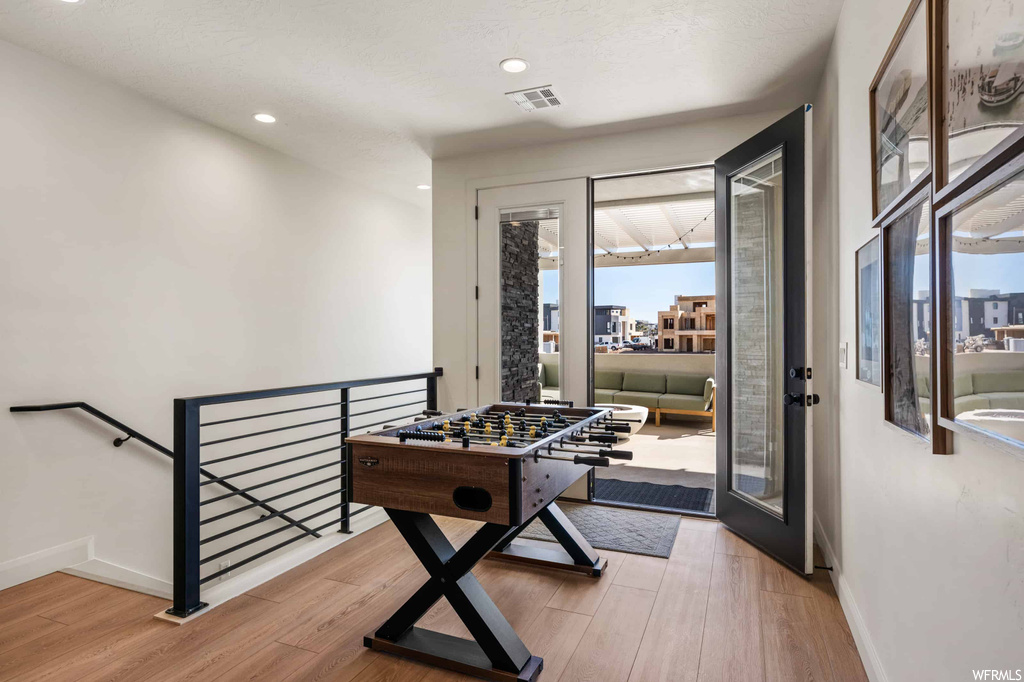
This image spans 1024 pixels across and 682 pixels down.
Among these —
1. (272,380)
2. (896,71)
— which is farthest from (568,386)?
(896,71)

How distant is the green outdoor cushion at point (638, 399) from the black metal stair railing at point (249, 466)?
3054 millimetres

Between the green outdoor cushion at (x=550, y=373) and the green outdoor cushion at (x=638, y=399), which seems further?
the green outdoor cushion at (x=638, y=399)

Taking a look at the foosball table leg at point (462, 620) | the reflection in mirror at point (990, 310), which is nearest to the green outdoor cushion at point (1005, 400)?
the reflection in mirror at point (990, 310)

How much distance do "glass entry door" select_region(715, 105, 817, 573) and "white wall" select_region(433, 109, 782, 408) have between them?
0.43 m

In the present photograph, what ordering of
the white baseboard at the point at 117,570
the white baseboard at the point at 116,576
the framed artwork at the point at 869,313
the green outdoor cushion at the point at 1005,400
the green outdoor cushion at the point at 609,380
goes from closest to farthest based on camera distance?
the green outdoor cushion at the point at 1005,400 < the framed artwork at the point at 869,313 < the white baseboard at the point at 117,570 < the white baseboard at the point at 116,576 < the green outdoor cushion at the point at 609,380

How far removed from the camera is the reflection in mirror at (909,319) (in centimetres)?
128

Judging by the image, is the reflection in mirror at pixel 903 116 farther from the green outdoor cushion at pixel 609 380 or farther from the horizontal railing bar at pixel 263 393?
the green outdoor cushion at pixel 609 380

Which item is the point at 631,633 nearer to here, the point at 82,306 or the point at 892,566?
the point at 892,566

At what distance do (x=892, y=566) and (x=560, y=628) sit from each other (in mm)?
1224

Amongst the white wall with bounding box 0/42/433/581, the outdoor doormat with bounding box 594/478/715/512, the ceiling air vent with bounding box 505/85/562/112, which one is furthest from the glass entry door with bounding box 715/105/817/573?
the white wall with bounding box 0/42/433/581

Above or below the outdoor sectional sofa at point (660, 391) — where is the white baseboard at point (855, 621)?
below

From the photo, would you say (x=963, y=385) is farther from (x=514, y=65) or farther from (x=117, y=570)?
(x=117, y=570)

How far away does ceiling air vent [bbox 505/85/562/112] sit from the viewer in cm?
320

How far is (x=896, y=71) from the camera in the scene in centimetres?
154
